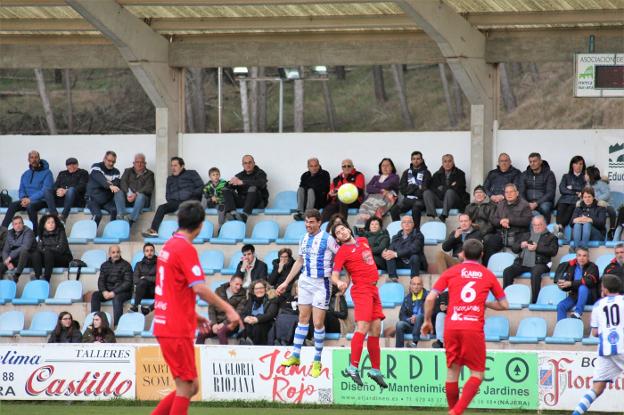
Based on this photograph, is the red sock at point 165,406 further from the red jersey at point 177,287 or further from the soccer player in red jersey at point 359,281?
the soccer player in red jersey at point 359,281

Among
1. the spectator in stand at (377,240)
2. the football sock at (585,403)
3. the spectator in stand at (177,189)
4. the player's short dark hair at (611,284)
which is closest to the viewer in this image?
the football sock at (585,403)

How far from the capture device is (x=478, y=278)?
11133 millimetres

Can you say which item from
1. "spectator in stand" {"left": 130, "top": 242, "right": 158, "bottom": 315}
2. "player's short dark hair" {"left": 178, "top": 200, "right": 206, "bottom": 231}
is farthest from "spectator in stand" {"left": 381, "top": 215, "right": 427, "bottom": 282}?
"player's short dark hair" {"left": 178, "top": 200, "right": 206, "bottom": 231}

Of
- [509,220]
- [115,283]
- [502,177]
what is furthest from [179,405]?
[502,177]

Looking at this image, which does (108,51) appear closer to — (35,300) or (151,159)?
(151,159)

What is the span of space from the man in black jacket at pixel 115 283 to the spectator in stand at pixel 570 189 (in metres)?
7.04

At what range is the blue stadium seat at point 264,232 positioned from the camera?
20.5 metres

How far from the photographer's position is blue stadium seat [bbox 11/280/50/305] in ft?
66.0

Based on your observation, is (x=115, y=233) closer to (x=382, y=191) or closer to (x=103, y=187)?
(x=103, y=187)

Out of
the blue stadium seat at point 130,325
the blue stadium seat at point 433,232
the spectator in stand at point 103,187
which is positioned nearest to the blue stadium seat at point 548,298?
the blue stadium seat at point 433,232

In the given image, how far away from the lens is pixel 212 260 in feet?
66.7

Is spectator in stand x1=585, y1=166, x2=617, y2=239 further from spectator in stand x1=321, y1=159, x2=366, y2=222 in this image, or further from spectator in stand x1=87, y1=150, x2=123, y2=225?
spectator in stand x1=87, y1=150, x2=123, y2=225

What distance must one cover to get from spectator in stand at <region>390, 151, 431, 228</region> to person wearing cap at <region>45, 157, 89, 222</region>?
588cm

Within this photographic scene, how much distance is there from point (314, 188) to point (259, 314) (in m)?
3.51
